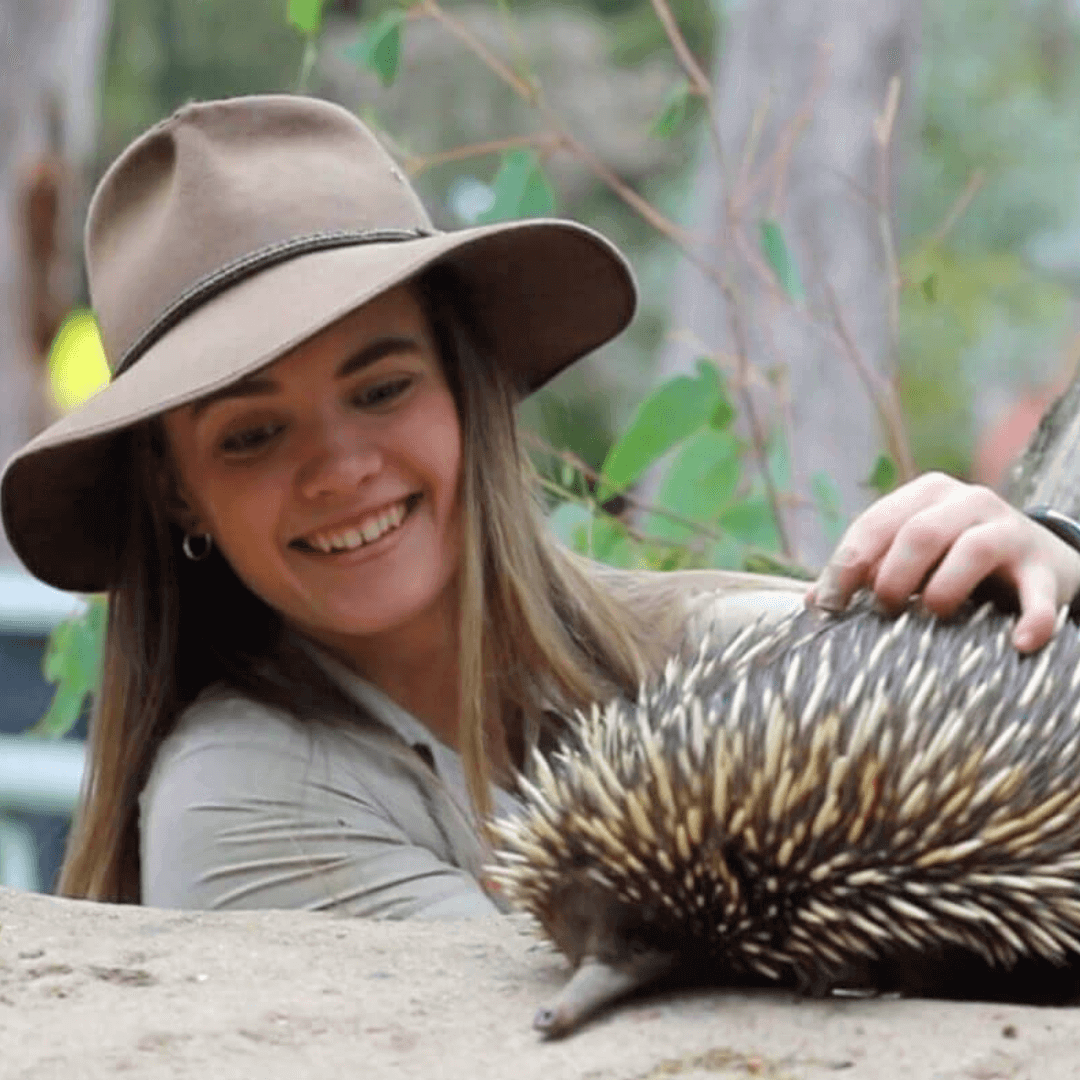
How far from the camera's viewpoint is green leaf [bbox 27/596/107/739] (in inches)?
138

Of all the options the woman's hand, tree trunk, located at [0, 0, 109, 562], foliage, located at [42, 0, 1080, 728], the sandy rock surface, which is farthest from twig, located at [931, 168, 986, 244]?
foliage, located at [42, 0, 1080, 728]

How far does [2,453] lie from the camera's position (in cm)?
984

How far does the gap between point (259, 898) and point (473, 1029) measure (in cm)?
65

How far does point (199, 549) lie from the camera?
8.28 feet

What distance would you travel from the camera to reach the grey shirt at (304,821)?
90.9 inches

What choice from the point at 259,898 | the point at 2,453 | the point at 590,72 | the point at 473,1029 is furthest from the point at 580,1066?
the point at 590,72

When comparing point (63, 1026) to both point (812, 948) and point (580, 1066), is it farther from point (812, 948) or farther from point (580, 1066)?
point (812, 948)

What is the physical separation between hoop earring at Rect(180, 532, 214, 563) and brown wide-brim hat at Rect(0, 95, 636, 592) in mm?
71

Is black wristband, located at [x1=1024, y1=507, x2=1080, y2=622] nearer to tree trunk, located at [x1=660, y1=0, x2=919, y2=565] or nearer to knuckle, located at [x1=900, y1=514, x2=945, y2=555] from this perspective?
knuckle, located at [x1=900, y1=514, x2=945, y2=555]

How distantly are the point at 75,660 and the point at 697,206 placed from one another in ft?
15.5

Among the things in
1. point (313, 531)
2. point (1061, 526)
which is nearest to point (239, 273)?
point (313, 531)

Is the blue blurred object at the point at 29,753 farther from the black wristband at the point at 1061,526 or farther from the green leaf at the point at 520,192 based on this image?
the black wristband at the point at 1061,526

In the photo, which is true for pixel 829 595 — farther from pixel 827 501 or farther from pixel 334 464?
pixel 827 501

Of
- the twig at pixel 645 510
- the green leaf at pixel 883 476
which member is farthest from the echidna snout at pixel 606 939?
the green leaf at pixel 883 476
